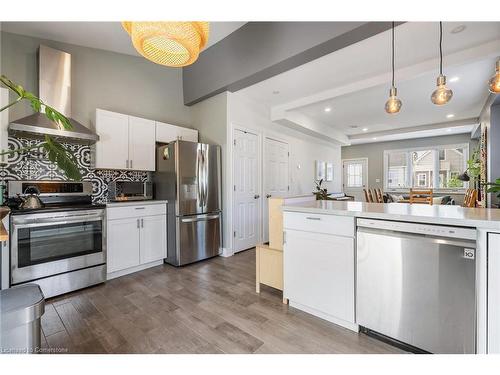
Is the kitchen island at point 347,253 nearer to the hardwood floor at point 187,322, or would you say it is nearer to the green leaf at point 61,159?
the hardwood floor at point 187,322

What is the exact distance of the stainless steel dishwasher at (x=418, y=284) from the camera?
129 cm

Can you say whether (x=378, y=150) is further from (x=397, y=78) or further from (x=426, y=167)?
(x=397, y=78)

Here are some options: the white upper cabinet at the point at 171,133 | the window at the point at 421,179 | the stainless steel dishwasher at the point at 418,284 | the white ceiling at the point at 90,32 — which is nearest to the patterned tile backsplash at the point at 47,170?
the white upper cabinet at the point at 171,133

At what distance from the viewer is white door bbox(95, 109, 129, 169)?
9.52 ft

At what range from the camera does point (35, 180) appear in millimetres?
2666

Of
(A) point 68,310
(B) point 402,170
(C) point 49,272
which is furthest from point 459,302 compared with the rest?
(B) point 402,170

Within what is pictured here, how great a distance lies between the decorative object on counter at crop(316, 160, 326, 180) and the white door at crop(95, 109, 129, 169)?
4.83 meters

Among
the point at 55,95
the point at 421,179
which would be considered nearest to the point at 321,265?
the point at 55,95

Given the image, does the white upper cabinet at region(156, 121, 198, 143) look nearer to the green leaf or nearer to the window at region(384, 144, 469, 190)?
the green leaf

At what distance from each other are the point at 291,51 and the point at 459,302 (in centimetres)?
264

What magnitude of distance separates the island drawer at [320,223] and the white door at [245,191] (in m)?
1.84

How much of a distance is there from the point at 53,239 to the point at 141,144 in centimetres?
157

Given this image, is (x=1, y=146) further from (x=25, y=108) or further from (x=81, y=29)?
(x=81, y=29)

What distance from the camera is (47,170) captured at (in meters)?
2.76
